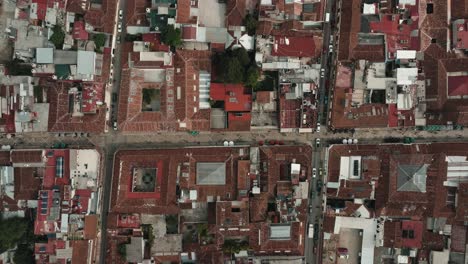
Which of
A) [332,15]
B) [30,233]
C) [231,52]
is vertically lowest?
[30,233]

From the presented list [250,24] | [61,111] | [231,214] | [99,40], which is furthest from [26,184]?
[250,24]

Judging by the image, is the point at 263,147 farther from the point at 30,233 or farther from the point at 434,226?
the point at 30,233

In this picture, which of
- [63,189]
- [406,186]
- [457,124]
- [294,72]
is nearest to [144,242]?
[63,189]

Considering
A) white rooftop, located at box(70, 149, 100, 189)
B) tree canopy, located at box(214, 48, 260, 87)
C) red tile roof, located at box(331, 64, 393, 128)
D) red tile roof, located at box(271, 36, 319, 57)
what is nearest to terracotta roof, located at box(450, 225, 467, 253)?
red tile roof, located at box(331, 64, 393, 128)

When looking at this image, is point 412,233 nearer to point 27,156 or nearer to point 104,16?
point 104,16

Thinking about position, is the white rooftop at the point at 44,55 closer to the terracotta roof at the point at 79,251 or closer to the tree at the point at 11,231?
the tree at the point at 11,231
